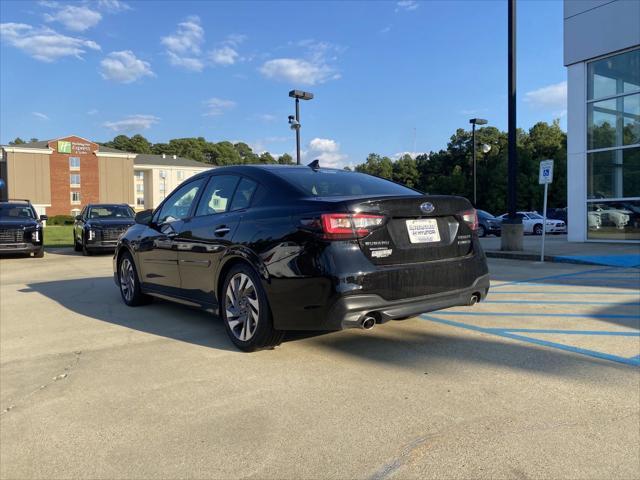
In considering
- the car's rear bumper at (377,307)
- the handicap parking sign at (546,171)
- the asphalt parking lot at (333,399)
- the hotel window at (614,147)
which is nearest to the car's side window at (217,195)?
the asphalt parking lot at (333,399)

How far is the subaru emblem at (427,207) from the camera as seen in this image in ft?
13.5

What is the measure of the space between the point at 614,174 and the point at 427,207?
14.6 m

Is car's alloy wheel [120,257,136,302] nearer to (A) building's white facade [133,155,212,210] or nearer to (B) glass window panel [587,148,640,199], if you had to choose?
(B) glass window panel [587,148,640,199]

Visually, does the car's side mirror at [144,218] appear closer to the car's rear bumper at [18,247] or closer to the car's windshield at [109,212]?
the car's rear bumper at [18,247]

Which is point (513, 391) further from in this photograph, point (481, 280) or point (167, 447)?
point (167, 447)

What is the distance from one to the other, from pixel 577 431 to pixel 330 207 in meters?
2.08

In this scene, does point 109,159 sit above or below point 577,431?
above

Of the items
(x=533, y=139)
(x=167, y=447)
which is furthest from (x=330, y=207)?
(x=533, y=139)

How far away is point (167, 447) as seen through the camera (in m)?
2.80

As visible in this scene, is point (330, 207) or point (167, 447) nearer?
point (167, 447)

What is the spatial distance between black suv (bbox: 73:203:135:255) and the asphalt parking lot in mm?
9741

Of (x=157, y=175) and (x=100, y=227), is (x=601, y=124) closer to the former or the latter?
(x=100, y=227)

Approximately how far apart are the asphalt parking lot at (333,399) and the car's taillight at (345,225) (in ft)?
3.39

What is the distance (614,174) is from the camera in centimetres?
1602
